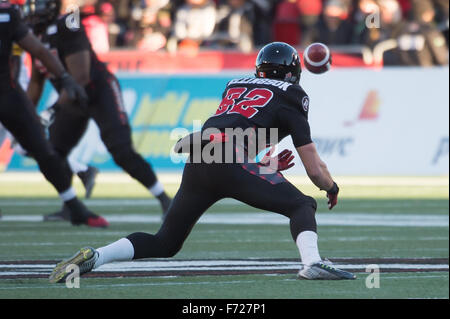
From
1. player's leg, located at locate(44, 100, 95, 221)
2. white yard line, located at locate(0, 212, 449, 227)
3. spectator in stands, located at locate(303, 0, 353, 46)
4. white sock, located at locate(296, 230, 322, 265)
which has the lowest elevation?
white yard line, located at locate(0, 212, 449, 227)

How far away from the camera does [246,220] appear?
1176 centimetres

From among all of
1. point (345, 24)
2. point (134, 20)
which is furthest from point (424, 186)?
point (134, 20)

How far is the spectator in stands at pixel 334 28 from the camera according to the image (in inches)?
786

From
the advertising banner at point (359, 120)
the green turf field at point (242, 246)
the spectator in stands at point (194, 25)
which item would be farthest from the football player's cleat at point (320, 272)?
the spectator in stands at point (194, 25)

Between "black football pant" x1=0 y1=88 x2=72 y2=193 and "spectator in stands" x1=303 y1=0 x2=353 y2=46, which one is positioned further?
"spectator in stands" x1=303 y1=0 x2=353 y2=46

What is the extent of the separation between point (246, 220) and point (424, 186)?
4.59 meters

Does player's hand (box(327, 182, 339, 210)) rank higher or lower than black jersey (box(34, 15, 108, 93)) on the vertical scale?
lower

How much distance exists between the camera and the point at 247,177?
22.3 feet

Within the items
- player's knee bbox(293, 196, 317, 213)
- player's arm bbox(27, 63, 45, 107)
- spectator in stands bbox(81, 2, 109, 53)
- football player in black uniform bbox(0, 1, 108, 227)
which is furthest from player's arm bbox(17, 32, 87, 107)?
spectator in stands bbox(81, 2, 109, 53)

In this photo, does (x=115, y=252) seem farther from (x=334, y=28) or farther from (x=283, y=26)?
(x=283, y=26)

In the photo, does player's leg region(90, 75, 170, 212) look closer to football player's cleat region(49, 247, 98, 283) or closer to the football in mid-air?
the football in mid-air

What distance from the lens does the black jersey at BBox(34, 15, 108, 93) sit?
10883mm

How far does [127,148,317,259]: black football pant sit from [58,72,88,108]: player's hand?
3.44 metres

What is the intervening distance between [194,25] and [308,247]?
1434 centimetres
